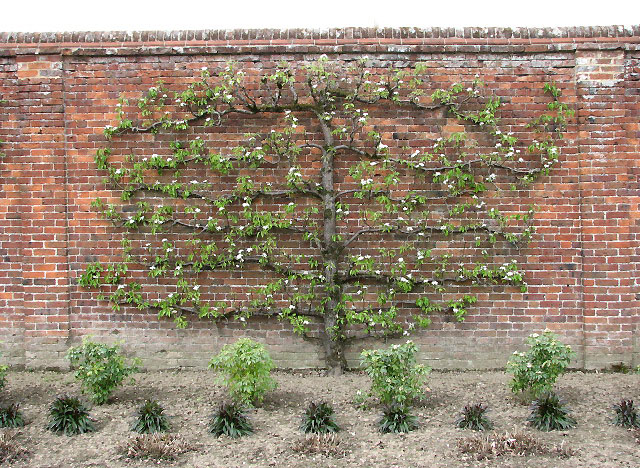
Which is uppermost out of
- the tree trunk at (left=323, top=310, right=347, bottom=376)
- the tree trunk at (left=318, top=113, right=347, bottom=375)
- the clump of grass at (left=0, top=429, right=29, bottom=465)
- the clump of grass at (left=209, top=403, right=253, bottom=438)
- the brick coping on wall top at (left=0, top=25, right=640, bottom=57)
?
the brick coping on wall top at (left=0, top=25, right=640, bottom=57)

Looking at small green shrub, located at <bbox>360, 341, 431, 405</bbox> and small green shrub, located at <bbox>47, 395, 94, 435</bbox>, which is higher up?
small green shrub, located at <bbox>360, 341, 431, 405</bbox>

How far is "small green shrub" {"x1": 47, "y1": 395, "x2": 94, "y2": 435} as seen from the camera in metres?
4.42

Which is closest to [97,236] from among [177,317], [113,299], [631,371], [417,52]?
[113,299]

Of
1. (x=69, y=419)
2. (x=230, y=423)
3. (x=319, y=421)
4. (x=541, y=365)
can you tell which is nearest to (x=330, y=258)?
(x=319, y=421)

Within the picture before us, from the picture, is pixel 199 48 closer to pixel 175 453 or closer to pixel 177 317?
pixel 177 317

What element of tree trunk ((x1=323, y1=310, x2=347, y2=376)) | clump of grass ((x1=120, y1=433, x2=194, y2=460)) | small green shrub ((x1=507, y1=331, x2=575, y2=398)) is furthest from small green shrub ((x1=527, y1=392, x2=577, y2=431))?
clump of grass ((x1=120, y1=433, x2=194, y2=460))

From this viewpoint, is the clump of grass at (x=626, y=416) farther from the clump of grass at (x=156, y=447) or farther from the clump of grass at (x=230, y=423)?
the clump of grass at (x=156, y=447)

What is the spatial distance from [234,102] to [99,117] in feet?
4.68

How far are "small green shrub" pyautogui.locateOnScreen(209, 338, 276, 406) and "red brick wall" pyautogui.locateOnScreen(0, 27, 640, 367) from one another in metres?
1.00

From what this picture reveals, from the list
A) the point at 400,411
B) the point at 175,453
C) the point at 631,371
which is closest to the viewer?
the point at 175,453

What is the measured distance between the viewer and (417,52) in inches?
219

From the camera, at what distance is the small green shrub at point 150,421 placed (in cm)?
438

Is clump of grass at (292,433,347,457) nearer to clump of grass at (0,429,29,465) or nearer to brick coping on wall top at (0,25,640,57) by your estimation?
clump of grass at (0,429,29,465)

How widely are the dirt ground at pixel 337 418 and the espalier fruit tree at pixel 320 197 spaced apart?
27.2 inches
